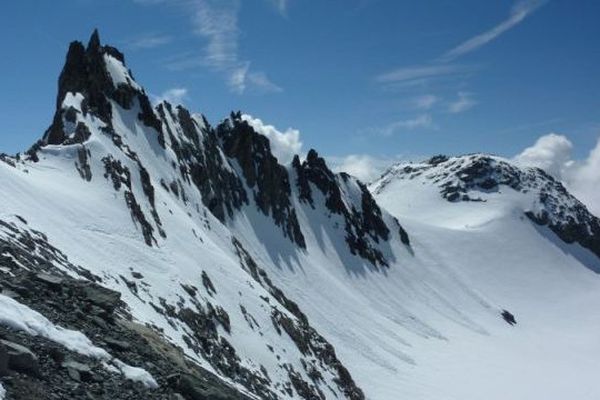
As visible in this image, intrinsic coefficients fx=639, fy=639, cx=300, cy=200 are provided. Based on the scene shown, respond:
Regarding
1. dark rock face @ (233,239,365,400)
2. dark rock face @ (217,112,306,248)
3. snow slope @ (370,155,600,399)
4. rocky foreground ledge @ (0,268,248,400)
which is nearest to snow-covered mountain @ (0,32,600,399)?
rocky foreground ledge @ (0,268,248,400)

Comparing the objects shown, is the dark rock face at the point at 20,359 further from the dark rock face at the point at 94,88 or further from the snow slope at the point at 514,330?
the snow slope at the point at 514,330

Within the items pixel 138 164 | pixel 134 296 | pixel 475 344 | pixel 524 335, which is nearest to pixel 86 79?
pixel 138 164

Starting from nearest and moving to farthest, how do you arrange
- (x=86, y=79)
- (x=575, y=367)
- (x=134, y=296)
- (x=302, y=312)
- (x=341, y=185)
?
1. (x=134, y=296)
2. (x=86, y=79)
3. (x=302, y=312)
4. (x=575, y=367)
5. (x=341, y=185)

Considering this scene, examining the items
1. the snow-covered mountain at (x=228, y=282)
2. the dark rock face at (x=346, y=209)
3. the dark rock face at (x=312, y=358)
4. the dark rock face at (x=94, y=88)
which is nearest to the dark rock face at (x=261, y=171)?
the snow-covered mountain at (x=228, y=282)

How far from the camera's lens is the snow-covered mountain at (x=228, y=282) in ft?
65.8

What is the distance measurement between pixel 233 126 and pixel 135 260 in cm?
7743

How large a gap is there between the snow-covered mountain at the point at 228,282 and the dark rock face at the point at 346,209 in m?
0.49

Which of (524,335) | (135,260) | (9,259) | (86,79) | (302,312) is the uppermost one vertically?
(524,335)

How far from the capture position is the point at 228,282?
56.7 m

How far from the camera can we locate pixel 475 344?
10888 cm

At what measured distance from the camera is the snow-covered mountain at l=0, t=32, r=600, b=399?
20.0 meters

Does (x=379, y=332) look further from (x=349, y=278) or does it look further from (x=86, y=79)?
(x=86, y=79)

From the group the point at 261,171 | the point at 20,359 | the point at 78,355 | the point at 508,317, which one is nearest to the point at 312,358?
the point at 78,355

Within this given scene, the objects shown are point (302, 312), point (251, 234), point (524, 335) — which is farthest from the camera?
point (524, 335)
